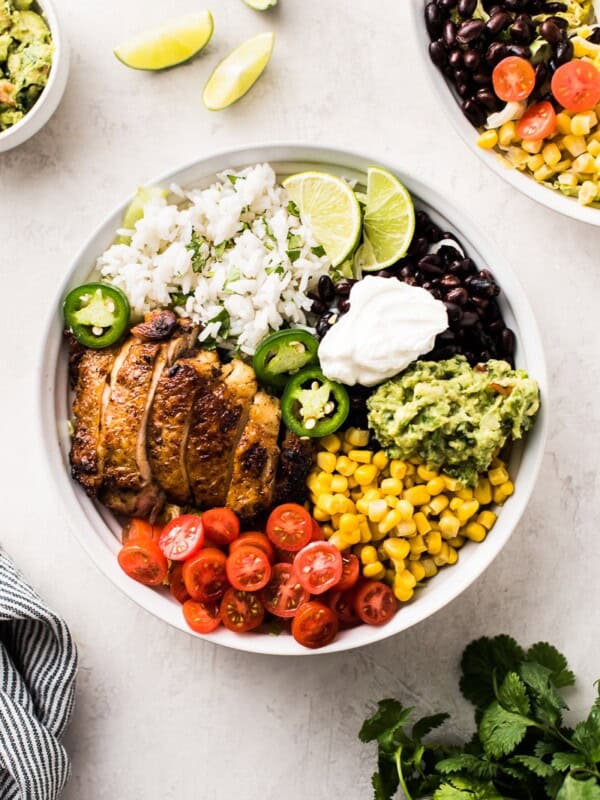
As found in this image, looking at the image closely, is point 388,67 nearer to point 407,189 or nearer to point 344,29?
point 344,29

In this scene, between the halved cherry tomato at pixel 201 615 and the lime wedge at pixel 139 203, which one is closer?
the halved cherry tomato at pixel 201 615

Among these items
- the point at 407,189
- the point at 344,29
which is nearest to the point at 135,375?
the point at 407,189

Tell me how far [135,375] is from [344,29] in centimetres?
203

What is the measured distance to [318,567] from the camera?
12.1 ft

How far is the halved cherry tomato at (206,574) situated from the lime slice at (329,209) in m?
1.40

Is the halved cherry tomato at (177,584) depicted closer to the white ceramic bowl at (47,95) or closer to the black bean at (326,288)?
the black bean at (326,288)

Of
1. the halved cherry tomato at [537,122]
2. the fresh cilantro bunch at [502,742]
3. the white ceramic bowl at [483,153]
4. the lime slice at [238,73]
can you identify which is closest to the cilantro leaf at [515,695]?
the fresh cilantro bunch at [502,742]

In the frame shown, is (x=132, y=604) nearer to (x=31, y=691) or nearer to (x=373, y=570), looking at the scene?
(x=31, y=691)

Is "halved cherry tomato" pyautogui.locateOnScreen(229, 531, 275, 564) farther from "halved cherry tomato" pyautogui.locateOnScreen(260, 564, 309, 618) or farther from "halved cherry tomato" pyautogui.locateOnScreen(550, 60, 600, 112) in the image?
"halved cherry tomato" pyautogui.locateOnScreen(550, 60, 600, 112)

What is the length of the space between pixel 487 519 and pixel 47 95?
9.11ft

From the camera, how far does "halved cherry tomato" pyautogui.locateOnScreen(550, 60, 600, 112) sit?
383cm

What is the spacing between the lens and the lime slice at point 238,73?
13.4ft

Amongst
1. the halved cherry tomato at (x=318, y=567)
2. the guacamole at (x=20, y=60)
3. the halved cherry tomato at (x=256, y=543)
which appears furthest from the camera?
the guacamole at (x=20, y=60)

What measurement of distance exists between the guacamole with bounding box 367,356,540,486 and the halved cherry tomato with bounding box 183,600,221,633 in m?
1.05
